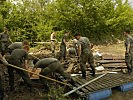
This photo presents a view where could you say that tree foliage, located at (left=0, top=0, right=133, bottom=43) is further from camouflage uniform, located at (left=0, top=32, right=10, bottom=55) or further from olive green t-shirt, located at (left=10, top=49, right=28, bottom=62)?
olive green t-shirt, located at (left=10, top=49, right=28, bottom=62)

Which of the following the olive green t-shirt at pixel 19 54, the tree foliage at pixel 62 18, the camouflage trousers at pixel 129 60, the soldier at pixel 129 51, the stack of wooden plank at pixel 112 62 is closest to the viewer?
the olive green t-shirt at pixel 19 54

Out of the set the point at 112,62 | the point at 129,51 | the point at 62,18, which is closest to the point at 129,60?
the point at 129,51

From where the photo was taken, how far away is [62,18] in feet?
71.0

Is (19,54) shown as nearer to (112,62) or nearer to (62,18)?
(112,62)

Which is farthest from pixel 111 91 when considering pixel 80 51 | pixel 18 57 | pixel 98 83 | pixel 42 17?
pixel 42 17

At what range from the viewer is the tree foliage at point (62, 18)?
20.9m

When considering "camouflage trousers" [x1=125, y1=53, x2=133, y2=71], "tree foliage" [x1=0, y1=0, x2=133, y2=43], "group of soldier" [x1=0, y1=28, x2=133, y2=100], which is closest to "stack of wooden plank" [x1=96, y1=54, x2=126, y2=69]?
"camouflage trousers" [x1=125, y1=53, x2=133, y2=71]

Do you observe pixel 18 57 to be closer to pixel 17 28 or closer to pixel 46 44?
pixel 46 44

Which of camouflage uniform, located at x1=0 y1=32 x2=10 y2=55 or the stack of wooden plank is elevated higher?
camouflage uniform, located at x1=0 y1=32 x2=10 y2=55

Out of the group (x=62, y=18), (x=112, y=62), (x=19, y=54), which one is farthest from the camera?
(x=62, y=18)

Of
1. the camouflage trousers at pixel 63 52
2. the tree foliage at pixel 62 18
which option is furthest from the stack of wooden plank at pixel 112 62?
the tree foliage at pixel 62 18

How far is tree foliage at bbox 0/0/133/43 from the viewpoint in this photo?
68.6 feet

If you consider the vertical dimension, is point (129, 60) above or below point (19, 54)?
below

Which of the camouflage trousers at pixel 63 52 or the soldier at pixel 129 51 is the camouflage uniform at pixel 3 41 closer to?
the camouflage trousers at pixel 63 52
